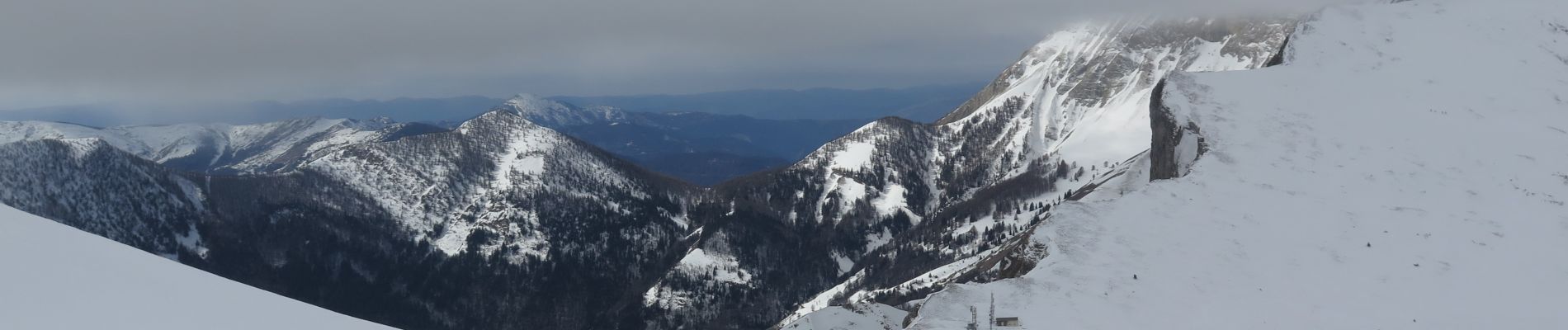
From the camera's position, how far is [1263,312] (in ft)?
142

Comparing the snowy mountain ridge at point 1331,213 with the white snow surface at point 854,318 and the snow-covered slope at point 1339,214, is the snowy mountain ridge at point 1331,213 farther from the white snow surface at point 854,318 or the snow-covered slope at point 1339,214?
the white snow surface at point 854,318

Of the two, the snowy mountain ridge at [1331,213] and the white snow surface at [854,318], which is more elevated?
the snowy mountain ridge at [1331,213]

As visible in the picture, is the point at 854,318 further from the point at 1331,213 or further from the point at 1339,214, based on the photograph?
the point at 1339,214

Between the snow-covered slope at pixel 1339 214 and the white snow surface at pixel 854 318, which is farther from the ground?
the snow-covered slope at pixel 1339 214

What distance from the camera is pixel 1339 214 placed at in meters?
56.1

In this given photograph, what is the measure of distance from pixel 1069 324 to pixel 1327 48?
76880 mm

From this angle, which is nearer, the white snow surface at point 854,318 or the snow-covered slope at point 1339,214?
the snow-covered slope at point 1339,214

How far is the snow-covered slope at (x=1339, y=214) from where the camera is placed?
145 ft

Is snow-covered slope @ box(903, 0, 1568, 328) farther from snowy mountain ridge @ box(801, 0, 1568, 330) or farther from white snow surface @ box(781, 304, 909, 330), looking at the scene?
white snow surface @ box(781, 304, 909, 330)

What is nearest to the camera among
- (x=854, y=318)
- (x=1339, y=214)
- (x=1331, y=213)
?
(x=1339, y=214)

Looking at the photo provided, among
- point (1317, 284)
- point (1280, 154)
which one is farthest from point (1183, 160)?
point (1317, 284)

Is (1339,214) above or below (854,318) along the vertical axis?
above

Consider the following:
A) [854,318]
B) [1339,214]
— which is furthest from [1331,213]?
[854,318]

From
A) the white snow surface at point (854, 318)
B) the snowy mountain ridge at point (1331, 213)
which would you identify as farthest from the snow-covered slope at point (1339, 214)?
the white snow surface at point (854, 318)
